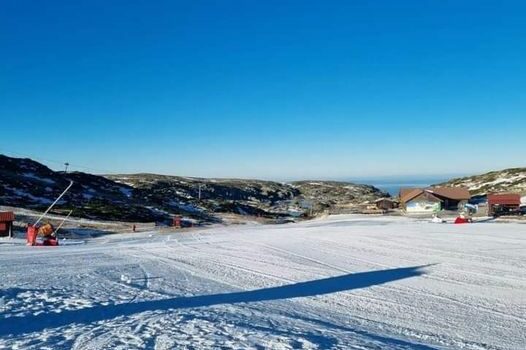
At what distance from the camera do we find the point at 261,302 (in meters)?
12.4

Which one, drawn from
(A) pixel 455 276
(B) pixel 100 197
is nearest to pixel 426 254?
(A) pixel 455 276

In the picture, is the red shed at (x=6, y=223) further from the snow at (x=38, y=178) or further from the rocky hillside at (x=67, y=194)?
the snow at (x=38, y=178)

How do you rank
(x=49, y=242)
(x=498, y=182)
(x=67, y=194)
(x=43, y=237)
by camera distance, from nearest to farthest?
(x=49, y=242), (x=43, y=237), (x=67, y=194), (x=498, y=182)

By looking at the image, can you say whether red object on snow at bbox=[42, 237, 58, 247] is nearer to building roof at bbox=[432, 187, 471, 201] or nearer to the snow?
the snow

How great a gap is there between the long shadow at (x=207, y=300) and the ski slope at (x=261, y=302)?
31 millimetres

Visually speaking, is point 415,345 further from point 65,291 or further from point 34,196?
point 34,196

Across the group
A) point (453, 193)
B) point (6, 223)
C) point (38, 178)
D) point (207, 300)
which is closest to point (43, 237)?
point (6, 223)

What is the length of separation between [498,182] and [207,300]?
429ft

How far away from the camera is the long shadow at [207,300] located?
897 cm

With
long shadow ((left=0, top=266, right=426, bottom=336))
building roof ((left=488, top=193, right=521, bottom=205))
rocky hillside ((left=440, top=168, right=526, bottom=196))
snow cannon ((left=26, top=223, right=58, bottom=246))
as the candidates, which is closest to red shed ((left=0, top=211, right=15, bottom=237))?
snow cannon ((left=26, top=223, right=58, bottom=246))

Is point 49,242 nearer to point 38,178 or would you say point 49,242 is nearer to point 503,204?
point 503,204

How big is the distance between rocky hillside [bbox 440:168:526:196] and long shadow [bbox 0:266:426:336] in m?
93.9

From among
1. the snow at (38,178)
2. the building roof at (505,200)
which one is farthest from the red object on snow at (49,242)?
the snow at (38,178)

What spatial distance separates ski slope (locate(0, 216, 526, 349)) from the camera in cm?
837
